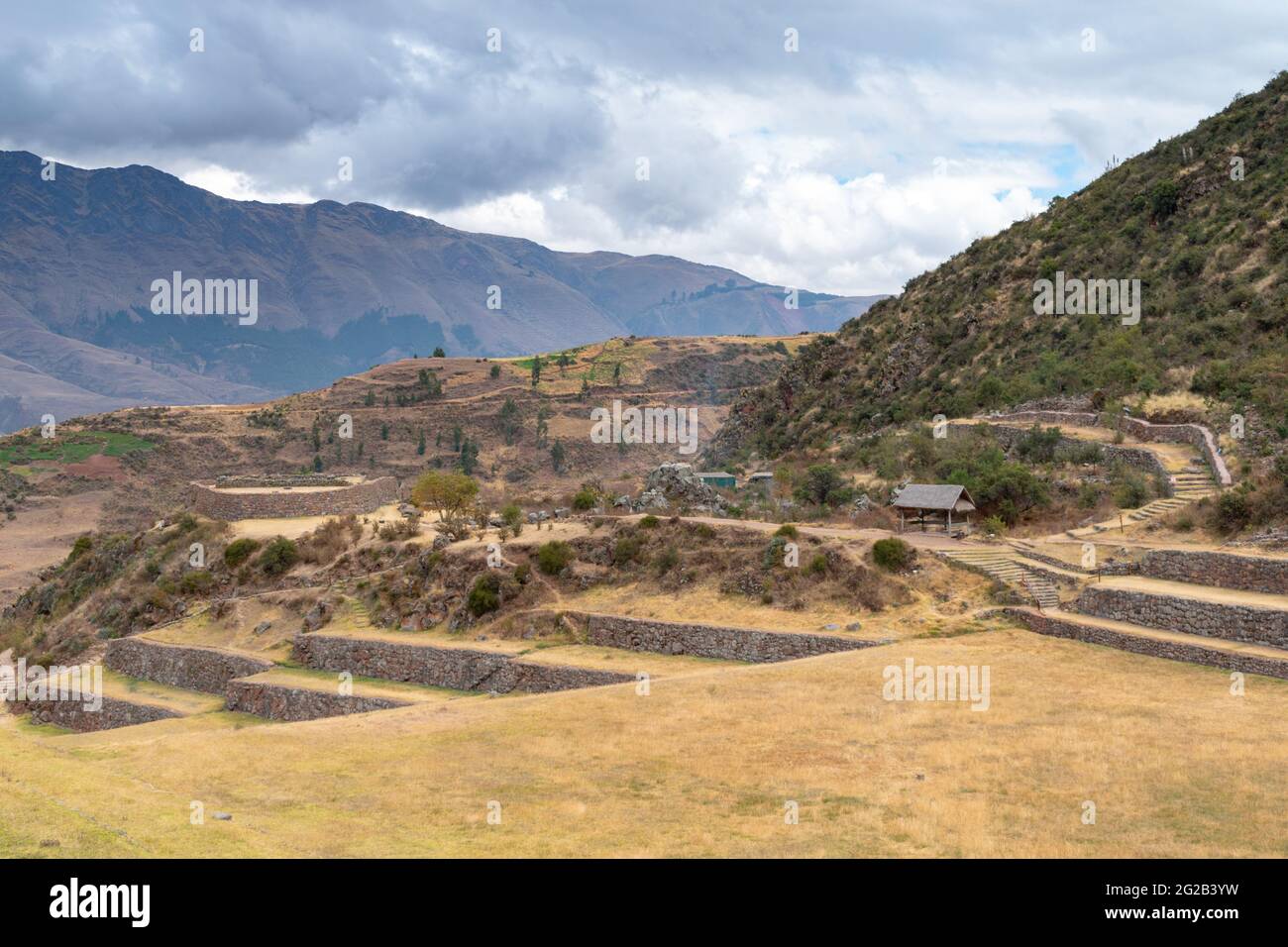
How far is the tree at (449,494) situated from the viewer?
41.2m

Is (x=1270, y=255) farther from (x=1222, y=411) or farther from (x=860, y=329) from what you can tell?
(x=860, y=329)

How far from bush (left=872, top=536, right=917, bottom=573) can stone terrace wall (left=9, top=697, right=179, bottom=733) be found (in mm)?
20833

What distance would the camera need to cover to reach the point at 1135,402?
43.3 metres

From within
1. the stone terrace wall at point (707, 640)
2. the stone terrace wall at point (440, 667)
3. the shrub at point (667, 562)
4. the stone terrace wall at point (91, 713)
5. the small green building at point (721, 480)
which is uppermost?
the small green building at point (721, 480)

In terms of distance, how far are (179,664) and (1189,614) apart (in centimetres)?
2958

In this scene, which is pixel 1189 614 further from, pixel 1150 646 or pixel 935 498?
pixel 935 498

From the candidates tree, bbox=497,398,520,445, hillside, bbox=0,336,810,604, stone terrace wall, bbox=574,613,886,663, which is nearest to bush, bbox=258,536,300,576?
stone terrace wall, bbox=574,613,886,663

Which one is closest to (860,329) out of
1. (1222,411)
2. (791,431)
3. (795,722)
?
(791,431)

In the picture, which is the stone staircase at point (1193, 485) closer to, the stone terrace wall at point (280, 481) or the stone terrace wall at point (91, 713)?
the stone terrace wall at point (91, 713)

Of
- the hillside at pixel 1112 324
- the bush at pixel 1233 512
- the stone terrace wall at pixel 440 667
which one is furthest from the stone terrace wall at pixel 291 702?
the hillside at pixel 1112 324

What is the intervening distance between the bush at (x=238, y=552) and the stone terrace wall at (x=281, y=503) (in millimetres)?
6376

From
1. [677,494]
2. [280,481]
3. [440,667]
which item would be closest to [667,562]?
[440,667]

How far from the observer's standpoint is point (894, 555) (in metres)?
28.9
